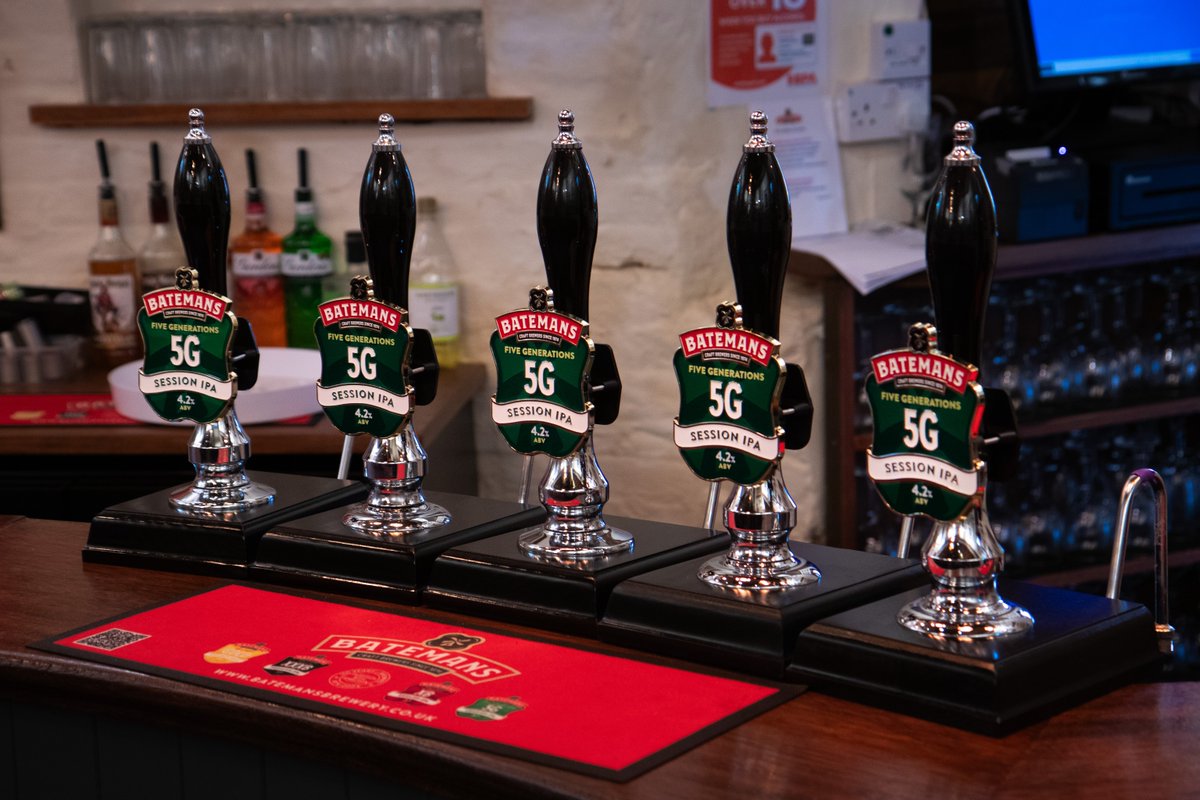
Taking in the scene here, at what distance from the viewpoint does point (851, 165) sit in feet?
10.7

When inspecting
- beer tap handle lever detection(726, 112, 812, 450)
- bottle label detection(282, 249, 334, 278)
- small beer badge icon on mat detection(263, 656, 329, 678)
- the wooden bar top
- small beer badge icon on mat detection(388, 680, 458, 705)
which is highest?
beer tap handle lever detection(726, 112, 812, 450)

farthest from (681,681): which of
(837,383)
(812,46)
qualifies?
(812,46)

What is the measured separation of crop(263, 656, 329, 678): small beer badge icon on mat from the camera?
4.08ft

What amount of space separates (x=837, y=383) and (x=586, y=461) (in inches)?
68.4

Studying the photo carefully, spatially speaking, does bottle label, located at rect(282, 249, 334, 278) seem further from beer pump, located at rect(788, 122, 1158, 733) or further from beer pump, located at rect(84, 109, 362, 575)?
beer pump, located at rect(788, 122, 1158, 733)

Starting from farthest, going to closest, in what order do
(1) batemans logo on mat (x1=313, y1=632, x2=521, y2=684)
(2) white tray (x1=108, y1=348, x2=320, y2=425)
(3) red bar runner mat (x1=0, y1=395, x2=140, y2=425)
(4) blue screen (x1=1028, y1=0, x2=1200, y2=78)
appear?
1. (4) blue screen (x1=1028, y1=0, x2=1200, y2=78)
2. (3) red bar runner mat (x1=0, y1=395, x2=140, y2=425)
3. (2) white tray (x1=108, y1=348, x2=320, y2=425)
4. (1) batemans logo on mat (x1=313, y1=632, x2=521, y2=684)

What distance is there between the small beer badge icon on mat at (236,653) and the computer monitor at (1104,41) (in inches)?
95.0

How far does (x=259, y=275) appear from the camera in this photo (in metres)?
3.22

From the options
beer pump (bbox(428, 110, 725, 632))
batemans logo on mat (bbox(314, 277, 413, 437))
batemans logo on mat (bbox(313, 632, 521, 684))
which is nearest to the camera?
batemans logo on mat (bbox(313, 632, 521, 684))

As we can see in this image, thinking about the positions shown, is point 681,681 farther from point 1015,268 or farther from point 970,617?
point 1015,268

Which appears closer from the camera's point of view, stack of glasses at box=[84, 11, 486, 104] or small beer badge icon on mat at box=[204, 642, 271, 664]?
small beer badge icon on mat at box=[204, 642, 271, 664]

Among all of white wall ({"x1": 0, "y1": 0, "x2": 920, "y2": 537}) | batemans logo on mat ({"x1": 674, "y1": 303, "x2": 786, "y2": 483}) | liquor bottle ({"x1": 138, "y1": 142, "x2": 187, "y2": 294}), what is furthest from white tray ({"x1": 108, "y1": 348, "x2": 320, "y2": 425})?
batemans logo on mat ({"x1": 674, "y1": 303, "x2": 786, "y2": 483})

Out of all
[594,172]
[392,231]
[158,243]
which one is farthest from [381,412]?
[158,243]

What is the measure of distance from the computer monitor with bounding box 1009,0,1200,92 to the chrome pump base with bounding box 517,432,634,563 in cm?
215
